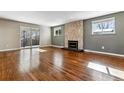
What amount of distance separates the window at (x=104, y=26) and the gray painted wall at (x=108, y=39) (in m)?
0.18

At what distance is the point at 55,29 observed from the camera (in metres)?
9.86

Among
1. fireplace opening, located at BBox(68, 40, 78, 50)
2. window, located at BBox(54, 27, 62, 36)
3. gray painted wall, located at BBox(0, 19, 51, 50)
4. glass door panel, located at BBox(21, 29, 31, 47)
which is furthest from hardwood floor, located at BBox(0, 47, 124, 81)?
window, located at BBox(54, 27, 62, 36)

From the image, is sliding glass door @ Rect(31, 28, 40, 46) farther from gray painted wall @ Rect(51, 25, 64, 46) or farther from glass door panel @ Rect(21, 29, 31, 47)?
gray painted wall @ Rect(51, 25, 64, 46)

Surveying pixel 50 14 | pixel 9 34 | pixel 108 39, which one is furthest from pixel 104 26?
pixel 9 34

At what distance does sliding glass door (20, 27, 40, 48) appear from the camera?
8.16 metres

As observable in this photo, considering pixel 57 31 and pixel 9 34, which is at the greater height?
pixel 57 31

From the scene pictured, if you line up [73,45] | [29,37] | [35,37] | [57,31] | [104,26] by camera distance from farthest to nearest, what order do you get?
[57,31], [35,37], [29,37], [73,45], [104,26]

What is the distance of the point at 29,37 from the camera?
28.6 ft

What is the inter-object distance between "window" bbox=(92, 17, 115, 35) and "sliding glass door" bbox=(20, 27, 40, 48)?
16.6 feet

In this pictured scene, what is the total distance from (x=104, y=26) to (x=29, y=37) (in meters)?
5.80

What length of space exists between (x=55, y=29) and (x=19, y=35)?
11.0 feet

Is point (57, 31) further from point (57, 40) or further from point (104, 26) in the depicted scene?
point (104, 26)
